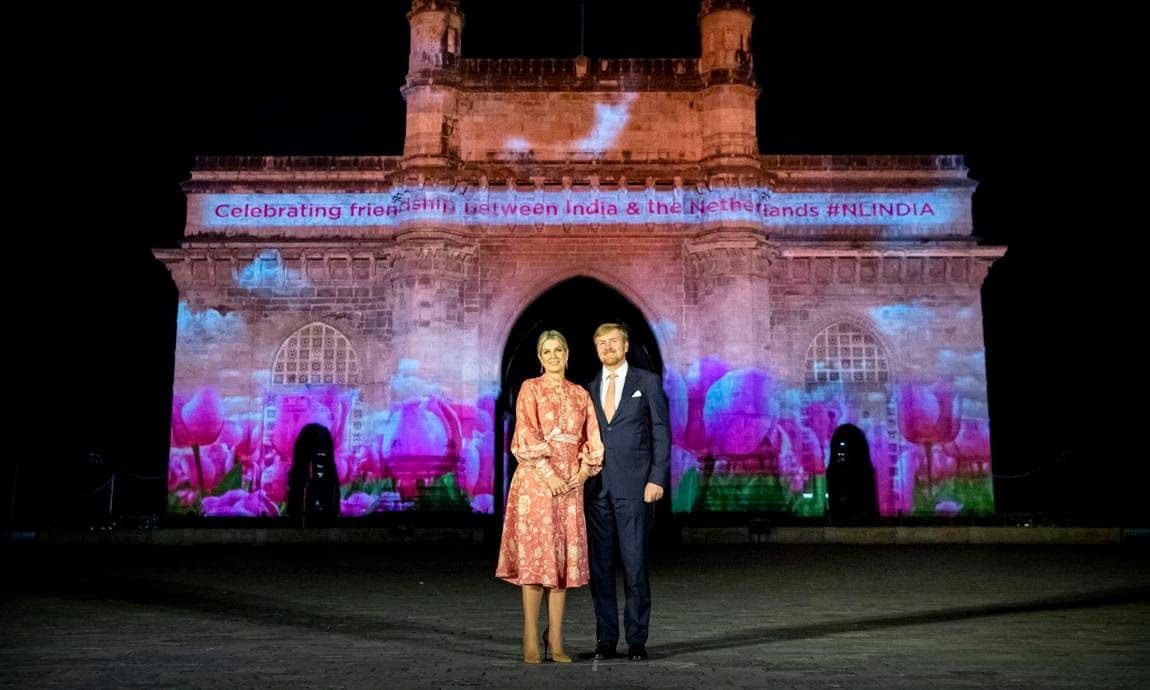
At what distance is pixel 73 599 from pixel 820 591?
7.49 m

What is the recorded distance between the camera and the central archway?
1067 inches

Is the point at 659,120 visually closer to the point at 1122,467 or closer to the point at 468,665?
the point at 1122,467

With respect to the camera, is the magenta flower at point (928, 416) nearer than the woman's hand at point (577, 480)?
No

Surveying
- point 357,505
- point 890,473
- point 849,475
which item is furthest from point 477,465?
point 849,475

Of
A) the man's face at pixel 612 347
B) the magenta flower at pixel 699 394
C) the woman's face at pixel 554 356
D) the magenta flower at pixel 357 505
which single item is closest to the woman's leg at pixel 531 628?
the woman's face at pixel 554 356

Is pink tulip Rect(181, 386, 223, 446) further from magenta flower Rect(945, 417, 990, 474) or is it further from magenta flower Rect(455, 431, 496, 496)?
magenta flower Rect(945, 417, 990, 474)

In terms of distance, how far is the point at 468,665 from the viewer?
6449mm

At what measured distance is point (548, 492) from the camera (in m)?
6.75

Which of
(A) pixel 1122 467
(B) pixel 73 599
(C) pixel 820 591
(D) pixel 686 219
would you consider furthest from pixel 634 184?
(B) pixel 73 599

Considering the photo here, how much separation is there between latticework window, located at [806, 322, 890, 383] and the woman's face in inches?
805

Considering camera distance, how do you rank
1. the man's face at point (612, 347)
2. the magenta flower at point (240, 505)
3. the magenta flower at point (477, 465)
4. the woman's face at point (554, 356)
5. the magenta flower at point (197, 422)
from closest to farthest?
1. the woman's face at point (554, 356)
2. the man's face at point (612, 347)
3. the magenta flower at point (477, 465)
4. the magenta flower at point (240, 505)
5. the magenta flower at point (197, 422)

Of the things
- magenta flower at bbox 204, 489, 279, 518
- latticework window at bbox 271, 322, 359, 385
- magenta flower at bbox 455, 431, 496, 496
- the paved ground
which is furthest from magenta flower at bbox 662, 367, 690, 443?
the paved ground

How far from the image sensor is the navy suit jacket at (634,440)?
277 inches

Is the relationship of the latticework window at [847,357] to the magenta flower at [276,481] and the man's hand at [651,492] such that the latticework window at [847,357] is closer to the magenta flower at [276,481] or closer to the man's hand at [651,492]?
the magenta flower at [276,481]
